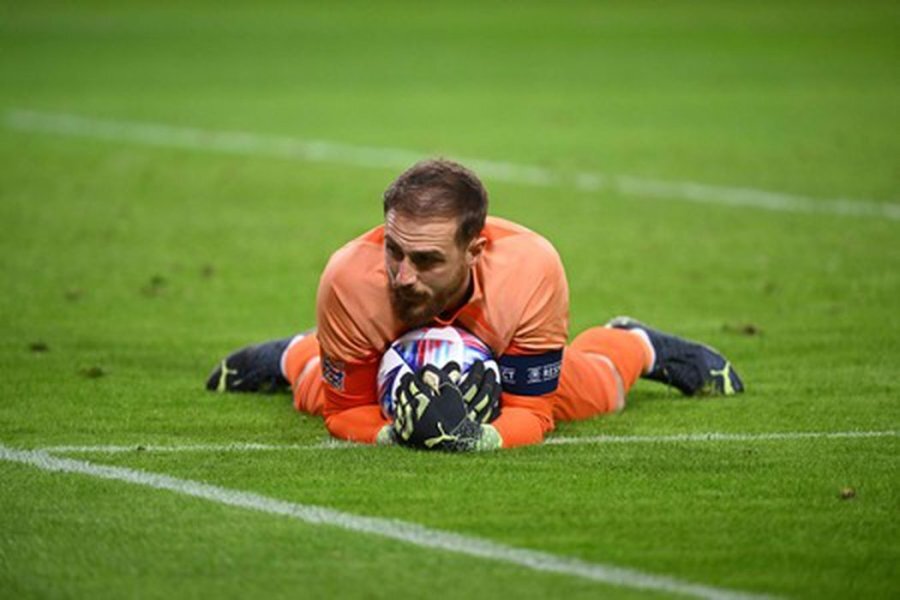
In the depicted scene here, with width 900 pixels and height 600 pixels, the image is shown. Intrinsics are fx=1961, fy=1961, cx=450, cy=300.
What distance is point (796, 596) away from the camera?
526 cm

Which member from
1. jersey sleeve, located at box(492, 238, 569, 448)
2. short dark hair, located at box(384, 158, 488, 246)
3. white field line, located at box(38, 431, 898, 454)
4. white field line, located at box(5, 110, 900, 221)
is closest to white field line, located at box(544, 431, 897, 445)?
white field line, located at box(38, 431, 898, 454)

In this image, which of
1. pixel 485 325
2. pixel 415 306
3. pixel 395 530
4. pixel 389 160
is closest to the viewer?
pixel 395 530

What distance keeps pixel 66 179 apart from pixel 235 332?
6.68 m

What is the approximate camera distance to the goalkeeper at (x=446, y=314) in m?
6.87

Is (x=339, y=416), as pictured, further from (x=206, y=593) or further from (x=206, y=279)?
(x=206, y=279)

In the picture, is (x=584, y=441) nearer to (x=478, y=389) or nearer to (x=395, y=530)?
(x=478, y=389)

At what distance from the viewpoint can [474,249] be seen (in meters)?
7.05

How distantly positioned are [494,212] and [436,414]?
24.3ft

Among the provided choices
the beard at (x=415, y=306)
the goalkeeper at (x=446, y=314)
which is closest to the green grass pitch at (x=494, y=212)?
the goalkeeper at (x=446, y=314)

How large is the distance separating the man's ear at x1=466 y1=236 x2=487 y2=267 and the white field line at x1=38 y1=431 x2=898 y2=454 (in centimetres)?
74

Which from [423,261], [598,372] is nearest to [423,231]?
[423,261]

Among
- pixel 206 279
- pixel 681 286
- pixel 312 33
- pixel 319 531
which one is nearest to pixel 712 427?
pixel 319 531

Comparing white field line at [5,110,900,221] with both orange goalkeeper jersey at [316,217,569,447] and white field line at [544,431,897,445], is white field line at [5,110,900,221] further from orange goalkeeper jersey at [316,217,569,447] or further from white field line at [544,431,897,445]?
orange goalkeeper jersey at [316,217,569,447]

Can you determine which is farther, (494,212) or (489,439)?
(494,212)
